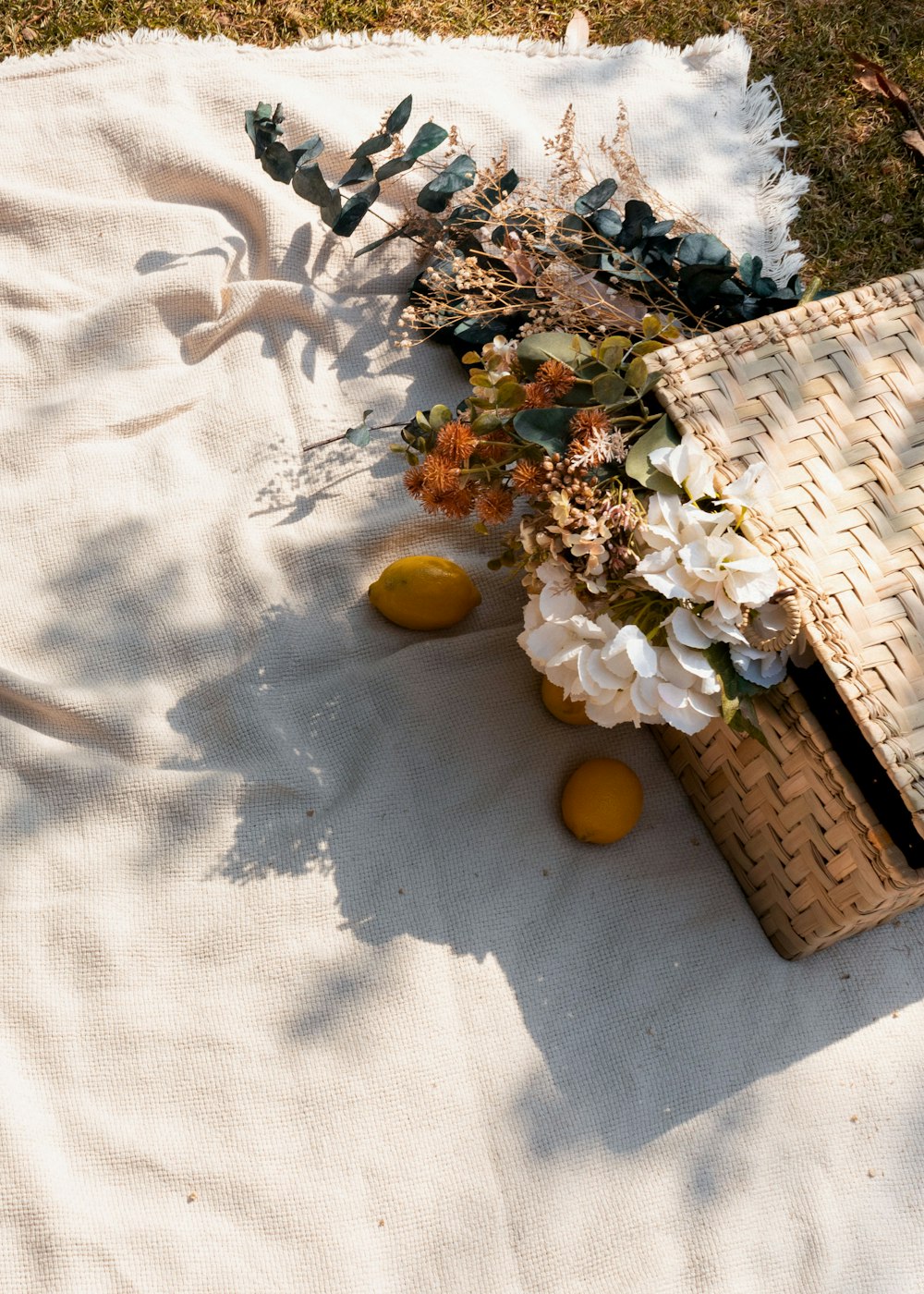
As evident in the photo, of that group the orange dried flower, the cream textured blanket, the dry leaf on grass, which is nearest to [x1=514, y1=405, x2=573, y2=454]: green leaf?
the orange dried flower

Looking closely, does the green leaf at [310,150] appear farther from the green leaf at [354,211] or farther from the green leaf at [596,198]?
the green leaf at [596,198]

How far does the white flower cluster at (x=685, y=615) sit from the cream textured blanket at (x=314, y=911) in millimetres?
348

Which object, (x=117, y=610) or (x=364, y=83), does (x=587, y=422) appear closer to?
(x=117, y=610)

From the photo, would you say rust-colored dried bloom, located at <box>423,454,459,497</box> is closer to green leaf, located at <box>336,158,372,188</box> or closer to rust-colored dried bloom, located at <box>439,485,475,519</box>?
rust-colored dried bloom, located at <box>439,485,475,519</box>

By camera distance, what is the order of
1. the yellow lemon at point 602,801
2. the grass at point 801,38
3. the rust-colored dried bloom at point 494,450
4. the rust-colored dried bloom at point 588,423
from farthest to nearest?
the grass at point 801,38
the yellow lemon at point 602,801
the rust-colored dried bloom at point 494,450
the rust-colored dried bloom at point 588,423

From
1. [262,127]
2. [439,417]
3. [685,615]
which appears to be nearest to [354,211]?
[262,127]

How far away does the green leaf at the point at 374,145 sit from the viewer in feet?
5.33

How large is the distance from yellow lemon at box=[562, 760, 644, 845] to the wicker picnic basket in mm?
136

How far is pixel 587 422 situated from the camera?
1.17m

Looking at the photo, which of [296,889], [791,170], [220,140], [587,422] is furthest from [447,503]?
[791,170]

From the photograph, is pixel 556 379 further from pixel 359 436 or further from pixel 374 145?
pixel 374 145

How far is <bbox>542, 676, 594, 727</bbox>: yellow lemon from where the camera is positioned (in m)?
1.42

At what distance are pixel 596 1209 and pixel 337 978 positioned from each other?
1.30ft

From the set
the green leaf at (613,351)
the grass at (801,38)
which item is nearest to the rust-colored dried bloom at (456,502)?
the green leaf at (613,351)
